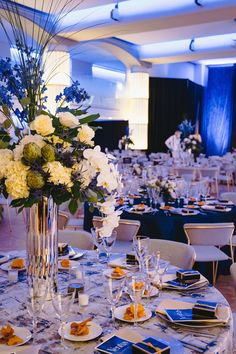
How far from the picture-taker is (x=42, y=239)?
211cm

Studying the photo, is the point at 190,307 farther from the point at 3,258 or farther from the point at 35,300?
the point at 3,258

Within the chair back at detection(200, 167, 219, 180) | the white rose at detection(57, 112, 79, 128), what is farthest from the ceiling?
the white rose at detection(57, 112, 79, 128)

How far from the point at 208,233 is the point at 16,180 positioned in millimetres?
2685

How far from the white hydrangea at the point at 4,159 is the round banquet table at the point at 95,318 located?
0.64 meters

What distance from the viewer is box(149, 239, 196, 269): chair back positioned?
9.95 ft

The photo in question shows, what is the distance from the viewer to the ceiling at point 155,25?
807cm

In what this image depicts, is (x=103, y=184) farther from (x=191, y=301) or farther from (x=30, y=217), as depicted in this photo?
(x=191, y=301)

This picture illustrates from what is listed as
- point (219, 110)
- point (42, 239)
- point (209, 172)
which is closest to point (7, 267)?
point (42, 239)

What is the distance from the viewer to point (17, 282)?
2451mm

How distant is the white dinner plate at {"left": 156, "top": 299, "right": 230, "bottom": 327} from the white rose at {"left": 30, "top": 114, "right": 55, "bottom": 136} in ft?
3.08

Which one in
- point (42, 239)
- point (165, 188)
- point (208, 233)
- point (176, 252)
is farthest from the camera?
point (165, 188)

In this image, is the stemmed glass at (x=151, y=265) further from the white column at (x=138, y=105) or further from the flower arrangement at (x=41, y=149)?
the white column at (x=138, y=105)

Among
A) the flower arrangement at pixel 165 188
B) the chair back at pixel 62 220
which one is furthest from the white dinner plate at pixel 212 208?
the chair back at pixel 62 220

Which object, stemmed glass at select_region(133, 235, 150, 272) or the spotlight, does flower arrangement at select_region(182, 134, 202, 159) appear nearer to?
the spotlight
